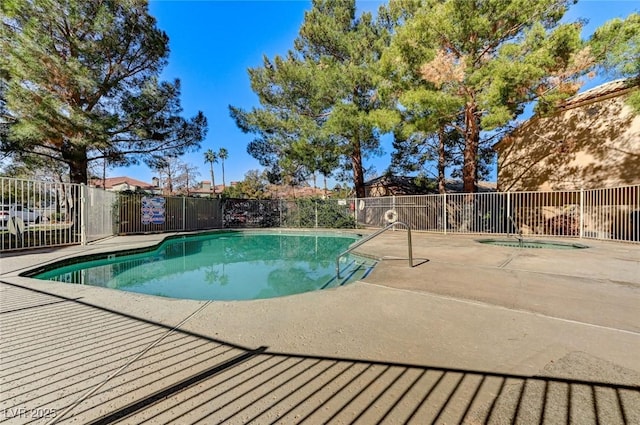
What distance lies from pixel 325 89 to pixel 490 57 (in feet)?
22.0

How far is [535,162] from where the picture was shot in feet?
44.4

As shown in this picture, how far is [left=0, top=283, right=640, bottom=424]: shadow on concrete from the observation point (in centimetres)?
155

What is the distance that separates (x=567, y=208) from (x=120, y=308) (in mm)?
15397

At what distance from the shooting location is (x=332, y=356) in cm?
218

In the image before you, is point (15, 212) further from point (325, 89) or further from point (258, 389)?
point (325, 89)

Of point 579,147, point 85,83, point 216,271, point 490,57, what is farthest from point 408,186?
point 85,83

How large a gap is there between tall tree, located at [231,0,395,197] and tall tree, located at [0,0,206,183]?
480 cm

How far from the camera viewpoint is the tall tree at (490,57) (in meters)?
8.82

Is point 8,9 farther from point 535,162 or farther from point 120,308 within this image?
point 535,162

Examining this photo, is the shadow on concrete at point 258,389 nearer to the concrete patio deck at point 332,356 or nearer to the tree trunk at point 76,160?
the concrete patio deck at point 332,356

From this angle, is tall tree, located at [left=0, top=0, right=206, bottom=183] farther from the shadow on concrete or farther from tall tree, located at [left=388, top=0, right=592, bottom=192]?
the shadow on concrete

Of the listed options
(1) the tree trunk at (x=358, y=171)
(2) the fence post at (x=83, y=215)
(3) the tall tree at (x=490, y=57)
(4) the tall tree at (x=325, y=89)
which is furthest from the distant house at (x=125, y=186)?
(3) the tall tree at (x=490, y=57)

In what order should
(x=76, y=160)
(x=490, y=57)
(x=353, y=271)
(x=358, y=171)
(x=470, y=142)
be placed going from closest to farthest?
(x=353, y=271) < (x=490, y=57) < (x=76, y=160) < (x=470, y=142) < (x=358, y=171)

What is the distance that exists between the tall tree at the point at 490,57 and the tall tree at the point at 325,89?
7.66 feet
